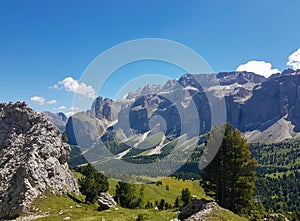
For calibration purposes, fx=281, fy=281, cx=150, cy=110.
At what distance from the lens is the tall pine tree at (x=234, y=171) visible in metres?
47.0

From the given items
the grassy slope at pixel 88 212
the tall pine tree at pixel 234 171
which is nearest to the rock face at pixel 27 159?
the grassy slope at pixel 88 212

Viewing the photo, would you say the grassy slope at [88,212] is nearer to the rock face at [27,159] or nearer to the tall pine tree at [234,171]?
the rock face at [27,159]

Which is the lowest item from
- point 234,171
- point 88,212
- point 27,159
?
point 88,212

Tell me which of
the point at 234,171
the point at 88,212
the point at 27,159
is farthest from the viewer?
the point at 27,159

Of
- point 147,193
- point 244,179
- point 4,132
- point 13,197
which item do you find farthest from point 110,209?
point 147,193

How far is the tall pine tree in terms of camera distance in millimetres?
47031

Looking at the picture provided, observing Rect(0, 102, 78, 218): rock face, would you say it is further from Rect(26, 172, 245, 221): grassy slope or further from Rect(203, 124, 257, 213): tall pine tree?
Rect(203, 124, 257, 213): tall pine tree

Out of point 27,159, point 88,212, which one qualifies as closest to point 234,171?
point 88,212

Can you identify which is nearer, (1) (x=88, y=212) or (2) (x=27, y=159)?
(1) (x=88, y=212)

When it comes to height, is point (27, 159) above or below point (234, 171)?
above

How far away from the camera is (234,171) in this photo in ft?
155

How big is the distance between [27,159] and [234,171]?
4676cm

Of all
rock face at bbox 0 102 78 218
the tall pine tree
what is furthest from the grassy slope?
the tall pine tree

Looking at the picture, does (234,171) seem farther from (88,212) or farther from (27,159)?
(27,159)
